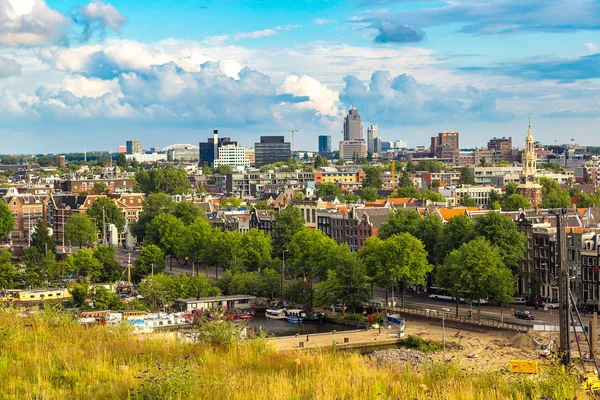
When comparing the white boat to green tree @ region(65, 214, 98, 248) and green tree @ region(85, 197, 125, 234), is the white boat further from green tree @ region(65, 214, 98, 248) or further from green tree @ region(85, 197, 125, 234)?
green tree @ region(85, 197, 125, 234)

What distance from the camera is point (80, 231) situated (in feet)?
348

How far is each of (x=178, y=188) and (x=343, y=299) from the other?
10611 centimetres

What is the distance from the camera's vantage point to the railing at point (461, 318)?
53.6 meters

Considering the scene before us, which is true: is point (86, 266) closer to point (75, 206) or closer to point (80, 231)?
point (80, 231)

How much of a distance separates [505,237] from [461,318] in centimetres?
1008

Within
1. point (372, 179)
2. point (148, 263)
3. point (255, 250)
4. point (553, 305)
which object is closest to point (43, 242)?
point (148, 263)

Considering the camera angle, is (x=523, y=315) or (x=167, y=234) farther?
(x=167, y=234)

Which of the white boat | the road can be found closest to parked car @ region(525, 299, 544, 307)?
the road

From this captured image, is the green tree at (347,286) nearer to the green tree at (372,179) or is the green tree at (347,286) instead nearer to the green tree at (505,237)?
the green tree at (505,237)

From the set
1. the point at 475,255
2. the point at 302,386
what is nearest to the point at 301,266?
the point at 475,255

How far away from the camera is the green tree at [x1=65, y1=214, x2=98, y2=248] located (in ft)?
347

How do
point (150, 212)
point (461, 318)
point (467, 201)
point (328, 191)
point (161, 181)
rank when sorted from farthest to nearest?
point (161, 181) → point (328, 191) → point (467, 201) → point (150, 212) → point (461, 318)

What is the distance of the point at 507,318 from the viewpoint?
56844mm

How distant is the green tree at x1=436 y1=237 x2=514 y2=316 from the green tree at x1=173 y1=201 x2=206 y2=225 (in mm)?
47768
